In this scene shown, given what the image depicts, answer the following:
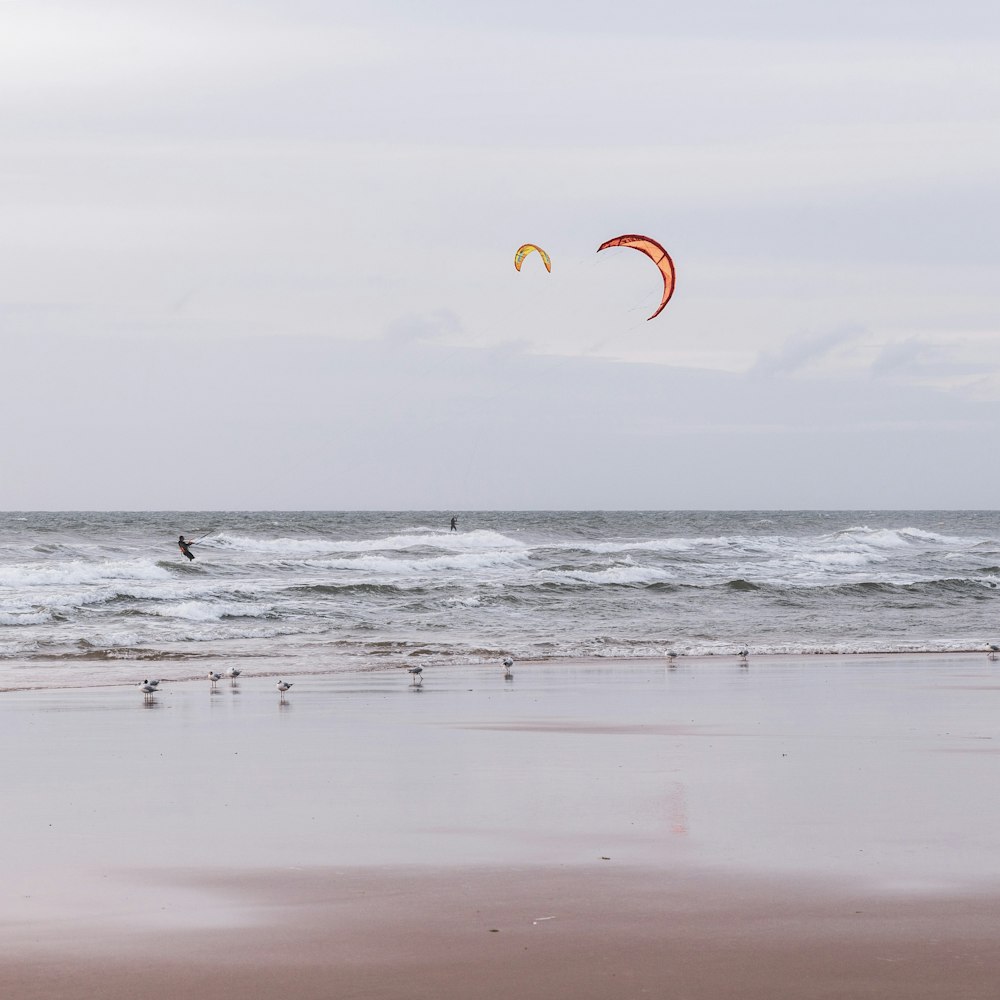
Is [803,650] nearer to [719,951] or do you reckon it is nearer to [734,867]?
[734,867]

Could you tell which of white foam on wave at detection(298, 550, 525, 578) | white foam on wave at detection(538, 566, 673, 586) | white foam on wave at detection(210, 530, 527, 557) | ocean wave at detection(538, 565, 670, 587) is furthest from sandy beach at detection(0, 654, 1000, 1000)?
white foam on wave at detection(210, 530, 527, 557)

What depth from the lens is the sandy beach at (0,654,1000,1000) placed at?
5.11 m

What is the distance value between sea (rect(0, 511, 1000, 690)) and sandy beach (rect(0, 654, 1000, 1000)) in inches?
283

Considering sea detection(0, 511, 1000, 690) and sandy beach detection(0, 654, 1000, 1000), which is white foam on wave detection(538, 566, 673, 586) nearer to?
sea detection(0, 511, 1000, 690)

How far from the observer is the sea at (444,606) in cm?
2044

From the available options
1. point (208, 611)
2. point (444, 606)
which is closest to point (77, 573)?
point (208, 611)

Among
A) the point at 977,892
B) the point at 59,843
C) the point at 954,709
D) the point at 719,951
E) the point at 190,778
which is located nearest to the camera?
the point at 719,951

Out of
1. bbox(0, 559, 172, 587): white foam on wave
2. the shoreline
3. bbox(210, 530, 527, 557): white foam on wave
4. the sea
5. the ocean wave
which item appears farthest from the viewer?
bbox(210, 530, 527, 557): white foam on wave

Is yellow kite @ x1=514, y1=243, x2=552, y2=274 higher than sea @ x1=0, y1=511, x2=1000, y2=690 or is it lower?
higher

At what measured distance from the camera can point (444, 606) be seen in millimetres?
29188

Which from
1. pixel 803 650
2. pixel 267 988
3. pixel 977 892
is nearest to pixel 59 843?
pixel 267 988

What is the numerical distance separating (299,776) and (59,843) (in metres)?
2.23

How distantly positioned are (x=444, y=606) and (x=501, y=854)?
22.4 m

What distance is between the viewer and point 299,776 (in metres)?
9.14
